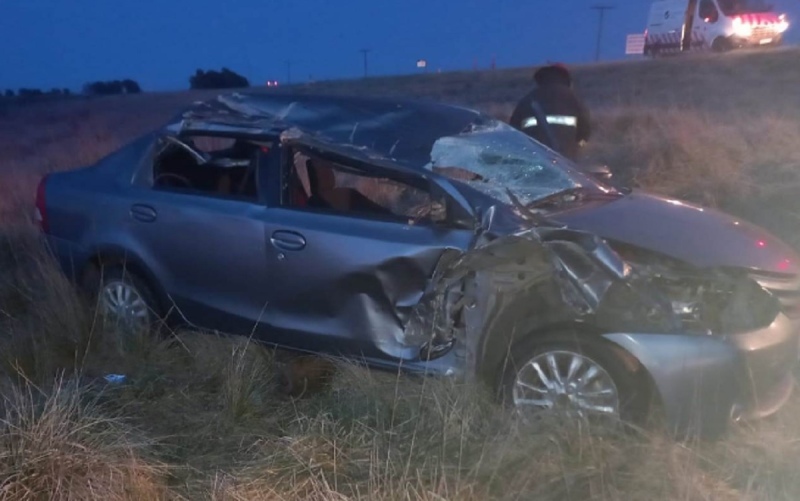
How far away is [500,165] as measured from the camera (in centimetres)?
560

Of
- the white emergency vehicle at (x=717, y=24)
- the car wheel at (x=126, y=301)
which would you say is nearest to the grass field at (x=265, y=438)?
the car wheel at (x=126, y=301)

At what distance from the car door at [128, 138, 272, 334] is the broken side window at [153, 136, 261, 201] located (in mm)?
139

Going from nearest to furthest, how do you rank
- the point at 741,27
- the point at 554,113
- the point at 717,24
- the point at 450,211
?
1. the point at 450,211
2. the point at 554,113
3. the point at 741,27
4. the point at 717,24

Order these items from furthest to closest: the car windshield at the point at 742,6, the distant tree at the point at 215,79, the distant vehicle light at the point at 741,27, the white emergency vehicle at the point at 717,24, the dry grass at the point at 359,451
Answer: the distant tree at the point at 215,79, the distant vehicle light at the point at 741,27, the white emergency vehicle at the point at 717,24, the car windshield at the point at 742,6, the dry grass at the point at 359,451

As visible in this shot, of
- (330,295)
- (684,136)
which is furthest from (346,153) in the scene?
(684,136)

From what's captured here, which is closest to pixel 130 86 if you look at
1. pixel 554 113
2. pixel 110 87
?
pixel 110 87

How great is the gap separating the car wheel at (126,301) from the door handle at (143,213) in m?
0.34

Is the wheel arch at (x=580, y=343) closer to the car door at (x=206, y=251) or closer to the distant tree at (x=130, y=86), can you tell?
the car door at (x=206, y=251)

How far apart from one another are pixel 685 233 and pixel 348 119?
1946 mm

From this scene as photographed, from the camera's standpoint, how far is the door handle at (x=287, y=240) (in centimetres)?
517

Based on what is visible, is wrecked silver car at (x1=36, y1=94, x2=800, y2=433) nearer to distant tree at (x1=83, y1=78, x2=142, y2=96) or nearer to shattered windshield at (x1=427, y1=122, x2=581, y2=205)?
shattered windshield at (x1=427, y1=122, x2=581, y2=205)

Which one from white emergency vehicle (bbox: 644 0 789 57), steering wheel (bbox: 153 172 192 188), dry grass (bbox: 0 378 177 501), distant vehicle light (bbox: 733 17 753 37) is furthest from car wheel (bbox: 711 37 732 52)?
dry grass (bbox: 0 378 177 501)

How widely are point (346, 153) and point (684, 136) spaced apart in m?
7.42

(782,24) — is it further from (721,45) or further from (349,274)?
A: (349,274)
